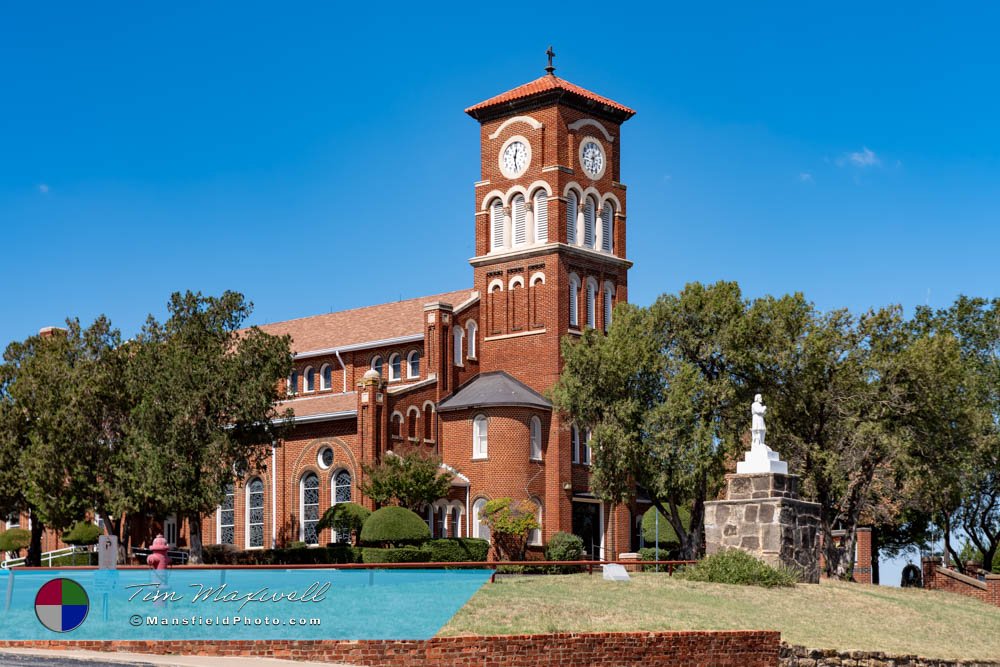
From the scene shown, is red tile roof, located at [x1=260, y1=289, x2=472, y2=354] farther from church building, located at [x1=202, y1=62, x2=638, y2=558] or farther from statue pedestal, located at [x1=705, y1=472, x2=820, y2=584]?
statue pedestal, located at [x1=705, y1=472, x2=820, y2=584]

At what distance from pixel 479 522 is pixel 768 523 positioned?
23.7 metres

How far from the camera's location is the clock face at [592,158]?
6112cm

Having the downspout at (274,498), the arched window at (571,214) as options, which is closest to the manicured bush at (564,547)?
the downspout at (274,498)

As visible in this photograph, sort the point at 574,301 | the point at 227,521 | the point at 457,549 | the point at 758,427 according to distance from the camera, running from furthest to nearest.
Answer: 1. the point at 227,521
2. the point at 574,301
3. the point at 457,549
4. the point at 758,427

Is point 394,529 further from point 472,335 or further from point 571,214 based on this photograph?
point 571,214

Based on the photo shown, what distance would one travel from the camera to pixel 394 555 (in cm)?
4869

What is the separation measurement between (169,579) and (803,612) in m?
13.7

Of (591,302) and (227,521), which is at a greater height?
(591,302)

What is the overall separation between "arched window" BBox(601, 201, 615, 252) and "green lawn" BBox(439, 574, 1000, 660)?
28.5 m

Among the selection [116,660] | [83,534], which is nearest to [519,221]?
[83,534]

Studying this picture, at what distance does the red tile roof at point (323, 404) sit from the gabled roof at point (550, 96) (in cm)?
1421

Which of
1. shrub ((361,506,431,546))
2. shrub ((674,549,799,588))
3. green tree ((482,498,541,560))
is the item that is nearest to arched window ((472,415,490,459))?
green tree ((482,498,541,560))

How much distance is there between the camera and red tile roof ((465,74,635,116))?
59.8 metres

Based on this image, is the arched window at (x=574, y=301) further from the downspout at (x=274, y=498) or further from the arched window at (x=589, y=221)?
the downspout at (x=274, y=498)
